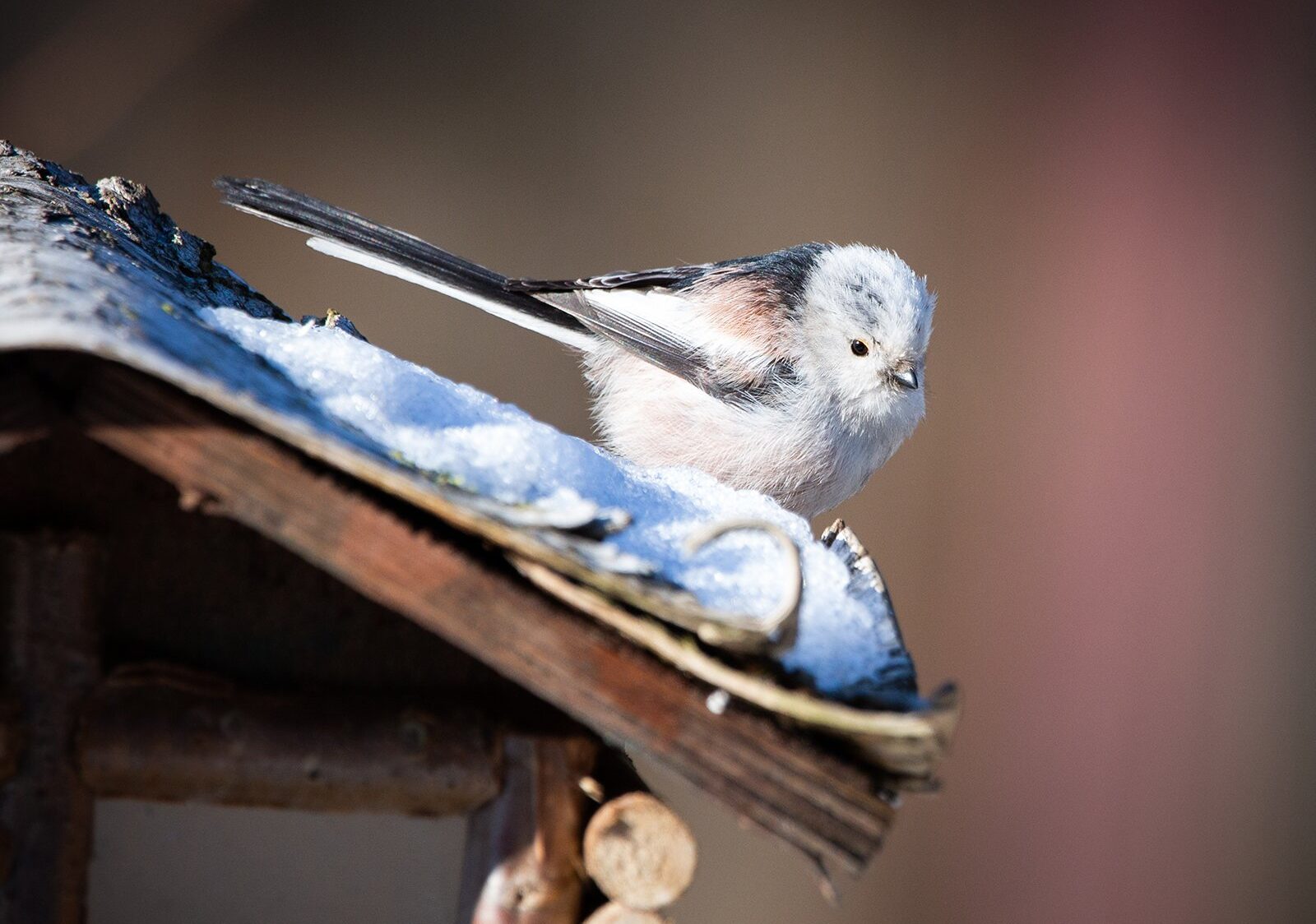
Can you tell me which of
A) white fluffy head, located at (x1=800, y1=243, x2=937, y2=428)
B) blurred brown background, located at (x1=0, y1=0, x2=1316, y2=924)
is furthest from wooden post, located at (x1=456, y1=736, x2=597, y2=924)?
blurred brown background, located at (x1=0, y1=0, x2=1316, y2=924)

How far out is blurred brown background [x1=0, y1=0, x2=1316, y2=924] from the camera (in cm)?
336

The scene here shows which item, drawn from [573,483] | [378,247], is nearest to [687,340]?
[378,247]

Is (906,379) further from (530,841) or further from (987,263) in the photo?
(987,263)

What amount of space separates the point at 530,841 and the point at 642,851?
9 cm

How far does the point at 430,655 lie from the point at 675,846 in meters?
0.25

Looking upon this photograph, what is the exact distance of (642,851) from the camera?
87 centimetres

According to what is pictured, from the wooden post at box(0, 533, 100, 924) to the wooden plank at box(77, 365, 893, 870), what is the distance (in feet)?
0.51

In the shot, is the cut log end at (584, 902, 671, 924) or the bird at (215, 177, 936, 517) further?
the bird at (215, 177, 936, 517)

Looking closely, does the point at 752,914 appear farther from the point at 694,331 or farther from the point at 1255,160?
the point at 1255,160

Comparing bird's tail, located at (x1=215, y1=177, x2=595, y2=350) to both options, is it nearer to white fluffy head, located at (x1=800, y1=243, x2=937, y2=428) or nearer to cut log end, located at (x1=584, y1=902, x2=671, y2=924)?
Result: white fluffy head, located at (x1=800, y1=243, x2=937, y2=428)

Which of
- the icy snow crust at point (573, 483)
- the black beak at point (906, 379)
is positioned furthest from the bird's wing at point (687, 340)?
the icy snow crust at point (573, 483)

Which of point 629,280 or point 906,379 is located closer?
point 906,379

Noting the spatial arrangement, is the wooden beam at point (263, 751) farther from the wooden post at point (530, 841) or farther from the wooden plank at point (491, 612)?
the wooden plank at point (491, 612)

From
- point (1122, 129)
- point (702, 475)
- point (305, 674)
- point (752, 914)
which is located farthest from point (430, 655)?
point (1122, 129)
